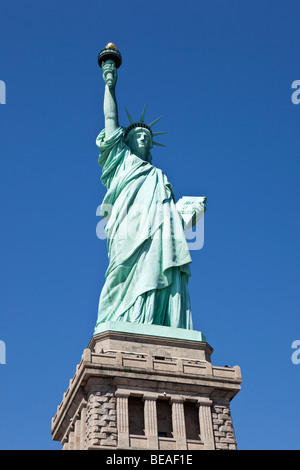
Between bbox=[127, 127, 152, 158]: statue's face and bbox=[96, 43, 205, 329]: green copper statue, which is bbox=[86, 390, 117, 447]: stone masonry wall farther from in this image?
bbox=[127, 127, 152, 158]: statue's face

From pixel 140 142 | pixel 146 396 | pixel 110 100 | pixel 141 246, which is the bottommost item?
pixel 146 396

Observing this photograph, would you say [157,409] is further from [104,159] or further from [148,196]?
[104,159]

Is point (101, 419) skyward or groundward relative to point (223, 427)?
groundward

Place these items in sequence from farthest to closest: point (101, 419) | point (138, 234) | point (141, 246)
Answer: point (138, 234)
point (141, 246)
point (101, 419)

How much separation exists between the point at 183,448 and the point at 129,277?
794 cm

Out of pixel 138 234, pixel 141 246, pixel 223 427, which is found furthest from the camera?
pixel 138 234

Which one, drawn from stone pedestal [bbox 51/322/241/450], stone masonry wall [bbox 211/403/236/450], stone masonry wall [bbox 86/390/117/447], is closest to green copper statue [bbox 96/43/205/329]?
stone pedestal [bbox 51/322/241/450]

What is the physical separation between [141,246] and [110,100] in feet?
25.0

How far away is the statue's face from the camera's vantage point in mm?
36375

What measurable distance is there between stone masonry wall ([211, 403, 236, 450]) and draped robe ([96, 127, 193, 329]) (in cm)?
404

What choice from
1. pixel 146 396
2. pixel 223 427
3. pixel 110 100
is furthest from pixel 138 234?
pixel 223 427

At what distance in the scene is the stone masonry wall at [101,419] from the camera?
25.9 meters

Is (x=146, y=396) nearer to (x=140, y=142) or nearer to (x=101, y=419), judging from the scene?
(x=101, y=419)

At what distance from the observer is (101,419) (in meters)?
26.3
